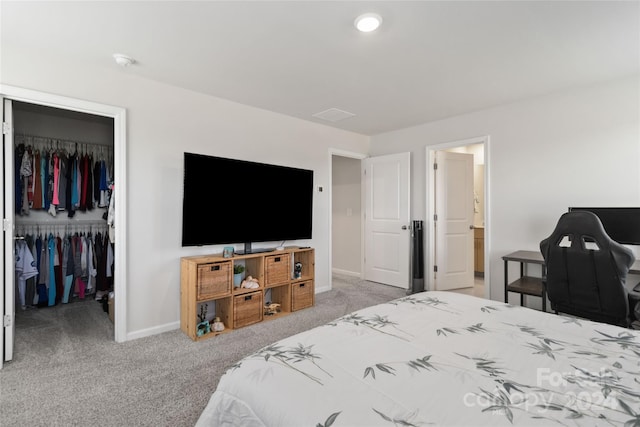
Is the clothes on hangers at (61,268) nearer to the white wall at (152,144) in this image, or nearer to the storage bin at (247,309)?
the white wall at (152,144)

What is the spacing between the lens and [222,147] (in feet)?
11.4

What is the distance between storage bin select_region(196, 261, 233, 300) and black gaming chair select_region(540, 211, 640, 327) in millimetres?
2680

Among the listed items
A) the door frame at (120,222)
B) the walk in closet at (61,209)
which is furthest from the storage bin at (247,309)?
the walk in closet at (61,209)

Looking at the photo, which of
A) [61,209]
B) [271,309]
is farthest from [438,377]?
[61,209]

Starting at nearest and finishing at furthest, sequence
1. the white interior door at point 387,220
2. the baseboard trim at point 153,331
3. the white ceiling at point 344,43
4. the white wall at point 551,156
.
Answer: the white ceiling at point 344,43 → the baseboard trim at point 153,331 → the white wall at point 551,156 → the white interior door at point 387,220

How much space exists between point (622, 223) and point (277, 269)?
3357 millimetres

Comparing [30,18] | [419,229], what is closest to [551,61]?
[419,229]

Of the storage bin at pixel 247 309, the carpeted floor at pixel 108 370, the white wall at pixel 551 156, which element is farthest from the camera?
the storage bin at pixel 247 309

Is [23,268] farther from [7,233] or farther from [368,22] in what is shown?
[368,22]

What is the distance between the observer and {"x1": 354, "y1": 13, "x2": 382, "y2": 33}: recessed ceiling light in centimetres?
200

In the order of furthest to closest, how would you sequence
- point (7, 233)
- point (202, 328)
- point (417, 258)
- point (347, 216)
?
point (347, 216) → point (417, 258) → point (202, 328) → point (7, 233)

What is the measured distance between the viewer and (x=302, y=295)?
3.77 meters

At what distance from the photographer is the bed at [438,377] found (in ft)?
2.74

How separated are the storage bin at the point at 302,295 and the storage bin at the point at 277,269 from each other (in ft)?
0.58
